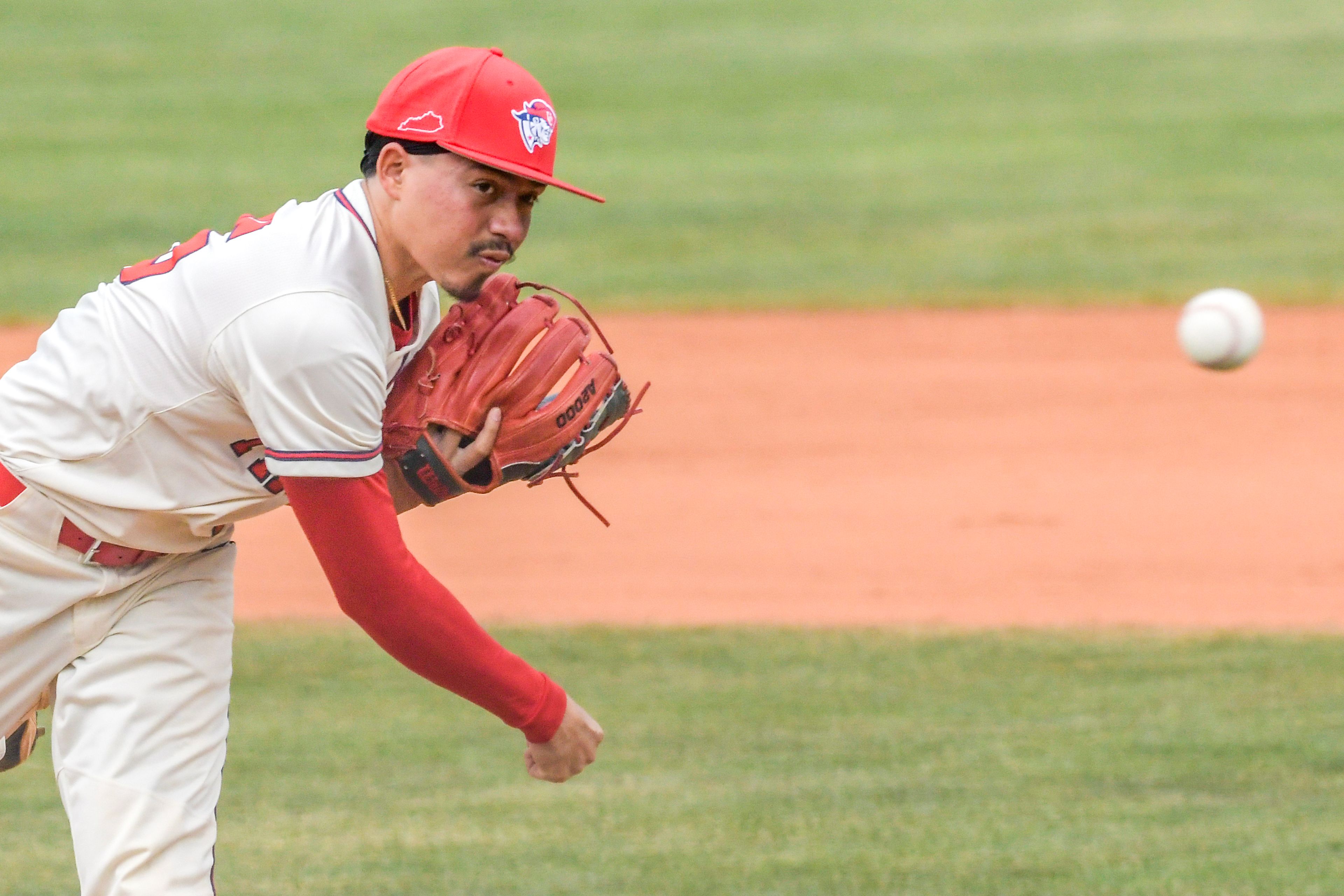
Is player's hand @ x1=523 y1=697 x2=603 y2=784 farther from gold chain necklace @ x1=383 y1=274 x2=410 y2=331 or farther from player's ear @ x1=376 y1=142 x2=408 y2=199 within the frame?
player's ear @ x1=376 y1=142 x2=408 y2=199

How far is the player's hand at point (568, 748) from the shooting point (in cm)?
318

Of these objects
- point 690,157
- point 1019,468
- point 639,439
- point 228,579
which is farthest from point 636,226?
point 228,579

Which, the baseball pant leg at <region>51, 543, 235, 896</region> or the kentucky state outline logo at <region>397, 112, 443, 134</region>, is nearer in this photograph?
the kentucky state outline logo at <region>397, 112, 443, 134</region>

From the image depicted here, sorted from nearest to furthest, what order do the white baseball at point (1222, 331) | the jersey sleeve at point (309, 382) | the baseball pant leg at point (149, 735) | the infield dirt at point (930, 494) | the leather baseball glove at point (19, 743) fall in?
the jersey sleeve at point (309, 382)
the baseball pant leg at point (149, 735)
the leather baseball glove at point (19, 743)
the infield dirt at point (930, 494)
the white baseball at point (1222, 331)

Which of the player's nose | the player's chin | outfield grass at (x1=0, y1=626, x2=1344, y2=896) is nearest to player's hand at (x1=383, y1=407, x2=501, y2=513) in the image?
the player's chin

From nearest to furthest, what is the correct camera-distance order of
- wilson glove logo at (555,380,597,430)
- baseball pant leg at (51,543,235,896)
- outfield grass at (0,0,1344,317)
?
1. baseball pant leg at (51,543,235,896)
2. wilson glove logo at (555,380,597,430)
3. outfield grass at (0,0,1344,317)

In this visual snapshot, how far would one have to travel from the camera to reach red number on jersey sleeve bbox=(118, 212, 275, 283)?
3.02 m

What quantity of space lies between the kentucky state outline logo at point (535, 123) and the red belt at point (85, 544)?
96 cm

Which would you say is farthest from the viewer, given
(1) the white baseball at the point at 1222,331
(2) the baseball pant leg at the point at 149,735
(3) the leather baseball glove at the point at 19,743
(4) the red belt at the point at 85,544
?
(1) the white baseball at the point at 1222,331

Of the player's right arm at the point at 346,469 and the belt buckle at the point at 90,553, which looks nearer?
the player's right arm at the point at 346,469

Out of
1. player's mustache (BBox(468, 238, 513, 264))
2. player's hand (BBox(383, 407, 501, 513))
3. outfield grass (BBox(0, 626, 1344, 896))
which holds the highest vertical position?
player's mustache (BBox(468, 238, 513, 264))

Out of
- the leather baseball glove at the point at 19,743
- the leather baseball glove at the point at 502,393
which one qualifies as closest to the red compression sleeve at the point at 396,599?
the leather baseball glove at the point at 502,393

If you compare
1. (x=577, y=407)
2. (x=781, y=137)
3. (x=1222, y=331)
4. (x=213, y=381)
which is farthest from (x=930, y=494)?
(x=781, y=137)

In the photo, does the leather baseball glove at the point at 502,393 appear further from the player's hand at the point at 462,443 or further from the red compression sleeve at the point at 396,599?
the red compression sleeve at the point at 396,599
